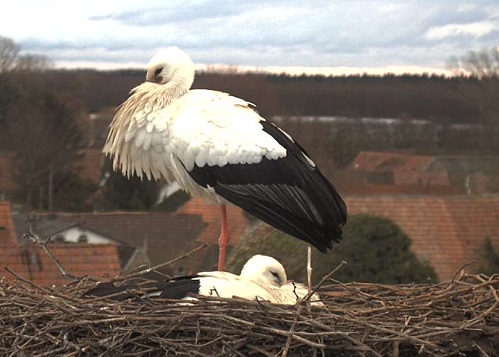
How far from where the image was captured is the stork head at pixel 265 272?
191 inches

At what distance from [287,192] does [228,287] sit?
3.73ft

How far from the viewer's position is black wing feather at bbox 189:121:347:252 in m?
5.45

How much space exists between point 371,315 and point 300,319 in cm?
43

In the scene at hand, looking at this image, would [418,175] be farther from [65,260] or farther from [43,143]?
[65,260]

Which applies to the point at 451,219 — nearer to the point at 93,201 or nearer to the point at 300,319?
the point at 300,319

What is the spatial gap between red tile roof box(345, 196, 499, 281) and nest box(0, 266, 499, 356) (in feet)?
37.5

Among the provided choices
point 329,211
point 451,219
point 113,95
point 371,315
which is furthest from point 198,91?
point 113,95

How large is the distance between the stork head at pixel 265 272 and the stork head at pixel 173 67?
123cm

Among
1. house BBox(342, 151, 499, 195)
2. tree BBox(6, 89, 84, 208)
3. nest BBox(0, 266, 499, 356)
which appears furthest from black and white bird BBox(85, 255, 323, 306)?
tree BBox(6, 89, 84, 208)

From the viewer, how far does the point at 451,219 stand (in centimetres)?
1783

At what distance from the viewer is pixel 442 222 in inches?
692

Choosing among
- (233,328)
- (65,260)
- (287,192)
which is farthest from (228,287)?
(65,260)

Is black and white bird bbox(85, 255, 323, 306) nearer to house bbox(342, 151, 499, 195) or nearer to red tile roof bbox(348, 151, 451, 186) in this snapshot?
house bbox(342, 151, 499, 195)

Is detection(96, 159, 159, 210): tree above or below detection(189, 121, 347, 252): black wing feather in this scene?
below
